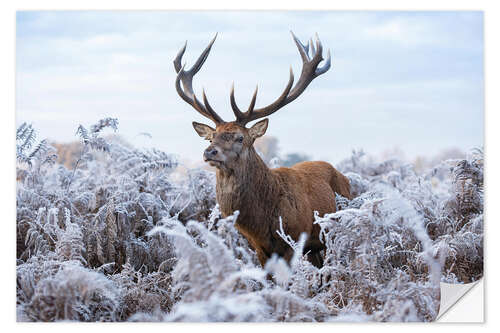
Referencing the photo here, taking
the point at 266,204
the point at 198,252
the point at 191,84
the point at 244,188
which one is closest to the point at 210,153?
the point at 244,188

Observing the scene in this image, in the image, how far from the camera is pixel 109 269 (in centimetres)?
416

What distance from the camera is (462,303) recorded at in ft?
12.0

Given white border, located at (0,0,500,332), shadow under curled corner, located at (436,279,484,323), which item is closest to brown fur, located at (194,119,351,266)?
white border, located at (0,0,500,332)

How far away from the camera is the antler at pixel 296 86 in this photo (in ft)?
13.5

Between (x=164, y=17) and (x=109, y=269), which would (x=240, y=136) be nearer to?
(x=164, y=17)

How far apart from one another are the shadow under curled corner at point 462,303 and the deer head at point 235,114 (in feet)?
5.66

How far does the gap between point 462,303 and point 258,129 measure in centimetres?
191

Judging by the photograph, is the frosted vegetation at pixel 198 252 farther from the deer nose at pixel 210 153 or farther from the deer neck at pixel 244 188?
the deer nose at pixel 210 153

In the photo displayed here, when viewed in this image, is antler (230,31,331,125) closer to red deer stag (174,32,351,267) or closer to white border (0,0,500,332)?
red deer stag (174,32,351,267)

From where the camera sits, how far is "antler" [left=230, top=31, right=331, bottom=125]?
4109mm

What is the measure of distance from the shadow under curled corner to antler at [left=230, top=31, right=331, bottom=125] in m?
1.79

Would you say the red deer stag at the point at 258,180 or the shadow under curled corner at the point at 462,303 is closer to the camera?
the shadow under curled corner at the point at 462,303
